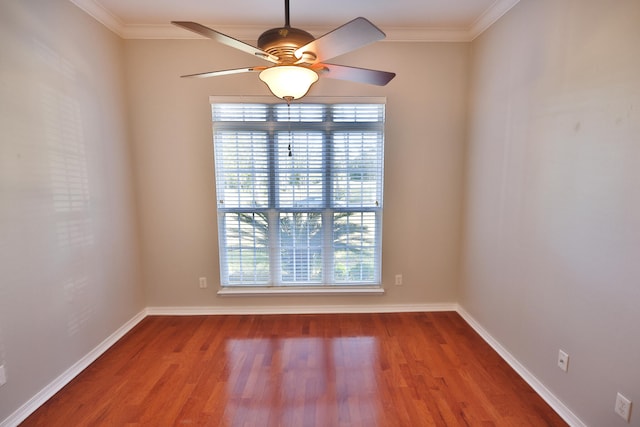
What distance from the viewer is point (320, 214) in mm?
2861

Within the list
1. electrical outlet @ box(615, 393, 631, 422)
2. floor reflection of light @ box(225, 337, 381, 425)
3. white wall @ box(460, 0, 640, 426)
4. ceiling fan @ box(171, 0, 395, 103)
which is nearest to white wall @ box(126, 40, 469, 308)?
white wall @ box(460, 0, 640, 426)

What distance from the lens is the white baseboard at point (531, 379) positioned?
1.61 m

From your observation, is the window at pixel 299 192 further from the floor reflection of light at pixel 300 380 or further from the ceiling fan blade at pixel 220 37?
the ceiling fan blade at pixel 220 37

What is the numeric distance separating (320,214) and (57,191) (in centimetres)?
210

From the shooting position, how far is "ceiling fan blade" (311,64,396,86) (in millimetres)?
1441

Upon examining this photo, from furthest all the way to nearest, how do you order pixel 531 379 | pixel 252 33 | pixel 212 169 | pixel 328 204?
pixel 328 204
pixel 212 169
pixel 252 33
pixel 531 379

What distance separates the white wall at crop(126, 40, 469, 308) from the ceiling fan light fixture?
4.59 ft

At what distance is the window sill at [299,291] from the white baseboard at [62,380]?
0.93 meters

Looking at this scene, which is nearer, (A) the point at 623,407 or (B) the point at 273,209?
(A) the point at 623,407

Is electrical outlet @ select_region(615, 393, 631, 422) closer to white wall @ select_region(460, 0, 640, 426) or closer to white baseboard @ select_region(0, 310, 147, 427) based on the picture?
white wall @ select_region(460, 0, 640, 426)

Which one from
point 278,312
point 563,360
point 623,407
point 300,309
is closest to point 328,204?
point 300,309

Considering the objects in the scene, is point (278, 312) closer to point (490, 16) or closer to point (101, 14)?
point (101, 14)

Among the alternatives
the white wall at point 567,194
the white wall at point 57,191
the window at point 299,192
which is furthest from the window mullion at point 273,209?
the white wall at point 567,194

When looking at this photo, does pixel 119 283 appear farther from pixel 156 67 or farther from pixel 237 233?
pixel 156 67
